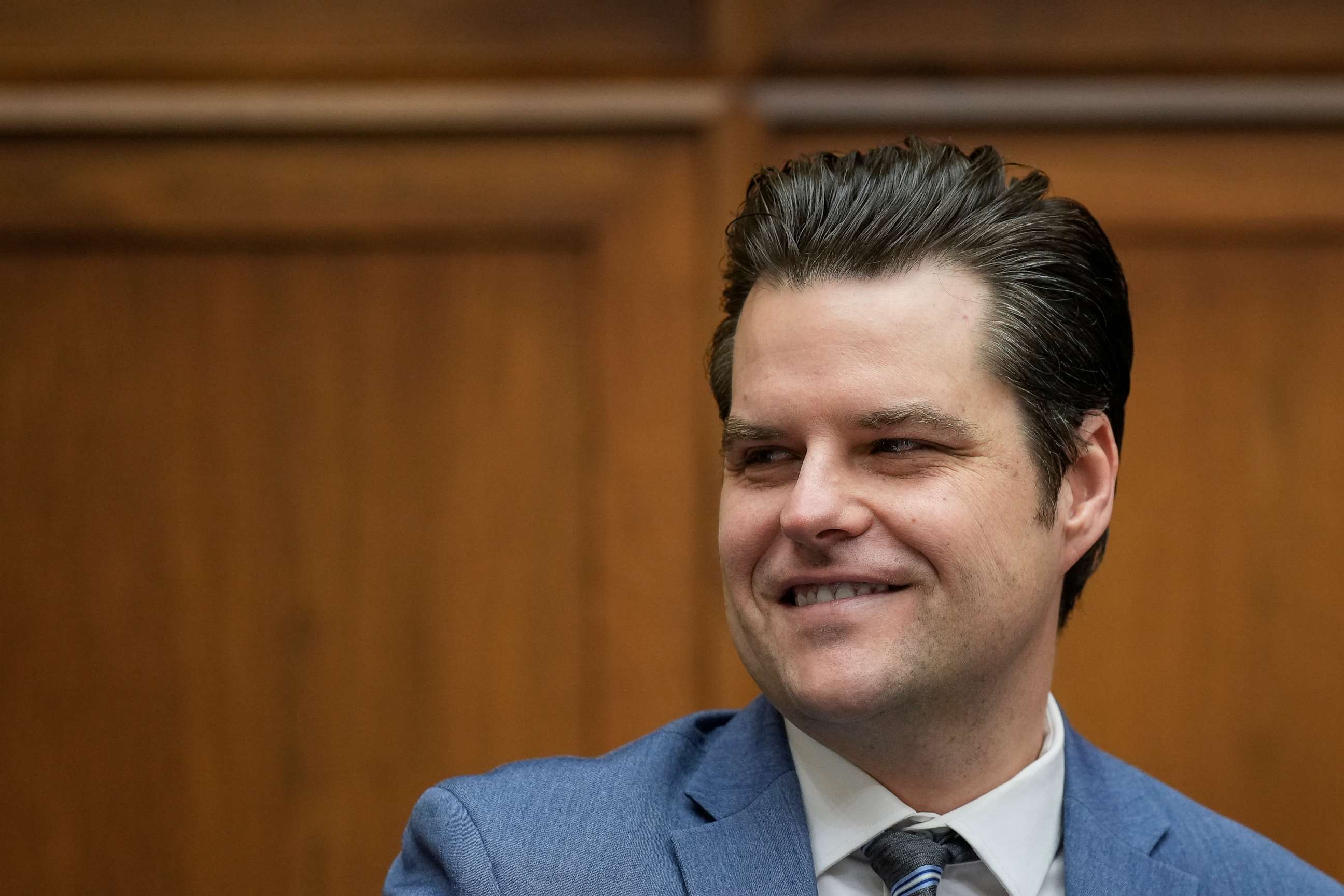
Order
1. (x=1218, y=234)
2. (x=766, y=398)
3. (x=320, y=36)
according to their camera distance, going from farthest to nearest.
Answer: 1. (x=1218, y=234)
2. (x=320, y=36)
3. (x=766, y=398)

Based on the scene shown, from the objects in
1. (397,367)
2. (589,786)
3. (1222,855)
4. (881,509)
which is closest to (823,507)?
(881,509)

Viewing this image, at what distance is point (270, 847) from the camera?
189cm

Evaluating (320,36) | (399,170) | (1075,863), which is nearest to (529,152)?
(399,170)

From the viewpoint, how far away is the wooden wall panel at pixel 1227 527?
1951 millimetres

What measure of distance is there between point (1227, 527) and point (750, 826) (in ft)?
3.51

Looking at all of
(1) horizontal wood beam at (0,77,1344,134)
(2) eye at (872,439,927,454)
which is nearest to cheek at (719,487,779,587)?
(2) eye at (872,439,927,454)

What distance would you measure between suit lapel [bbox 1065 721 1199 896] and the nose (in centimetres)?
41

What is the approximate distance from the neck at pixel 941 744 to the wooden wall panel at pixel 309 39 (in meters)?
1.08

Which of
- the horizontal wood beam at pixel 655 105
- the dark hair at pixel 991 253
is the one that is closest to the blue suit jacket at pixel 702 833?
the dark hair at pixel 991 253

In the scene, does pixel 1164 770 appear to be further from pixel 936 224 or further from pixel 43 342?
pixel 43 342

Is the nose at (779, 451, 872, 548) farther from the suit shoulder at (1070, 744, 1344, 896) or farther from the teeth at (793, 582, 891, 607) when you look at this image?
the suit shoulder at (1070, 744, 1344, 896)

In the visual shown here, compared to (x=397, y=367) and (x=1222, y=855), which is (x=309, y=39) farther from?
(x=1222, y=855)

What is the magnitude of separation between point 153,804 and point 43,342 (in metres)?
0.70

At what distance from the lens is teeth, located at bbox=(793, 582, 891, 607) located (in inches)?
47.3
